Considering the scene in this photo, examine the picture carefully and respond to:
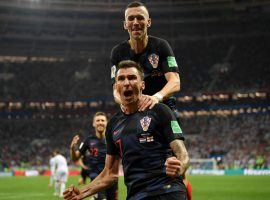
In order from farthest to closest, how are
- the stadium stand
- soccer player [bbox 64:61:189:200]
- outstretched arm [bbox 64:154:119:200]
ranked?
the stadium stand < outstretched arm [bbox 64:154:119:200] < soccer player [bbox 64:61:189:200]

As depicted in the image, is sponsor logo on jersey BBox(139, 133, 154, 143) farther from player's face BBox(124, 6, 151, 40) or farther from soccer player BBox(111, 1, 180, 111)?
player's face BBox(124, 6, 151, 40)

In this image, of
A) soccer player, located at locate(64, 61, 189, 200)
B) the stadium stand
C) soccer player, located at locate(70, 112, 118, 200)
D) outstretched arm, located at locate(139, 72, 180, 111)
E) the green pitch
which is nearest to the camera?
soccer player, located at locate(64, 61, 189, 200)

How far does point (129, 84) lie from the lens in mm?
5316

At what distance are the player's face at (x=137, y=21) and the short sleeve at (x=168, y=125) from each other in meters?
1.61

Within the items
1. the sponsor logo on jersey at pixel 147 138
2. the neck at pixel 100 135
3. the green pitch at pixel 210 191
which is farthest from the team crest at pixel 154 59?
the green pitch at pixel 210 191

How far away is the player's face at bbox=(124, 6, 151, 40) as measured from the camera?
6.59 meters

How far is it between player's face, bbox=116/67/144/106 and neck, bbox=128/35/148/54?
149 cm

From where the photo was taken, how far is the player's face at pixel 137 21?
6594 millimetres

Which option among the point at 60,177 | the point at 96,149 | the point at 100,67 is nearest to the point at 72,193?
the point at 96,149

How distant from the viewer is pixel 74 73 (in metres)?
68.9

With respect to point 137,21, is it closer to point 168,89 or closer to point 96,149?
point 168,89

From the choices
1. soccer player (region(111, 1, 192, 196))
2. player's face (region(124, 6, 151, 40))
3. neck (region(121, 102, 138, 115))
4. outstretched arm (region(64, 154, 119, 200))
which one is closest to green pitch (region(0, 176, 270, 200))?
soccer player (region(111, 1, 192, 196))

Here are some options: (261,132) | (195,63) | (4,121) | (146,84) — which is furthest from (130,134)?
(4,121)

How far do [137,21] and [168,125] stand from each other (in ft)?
6.29
